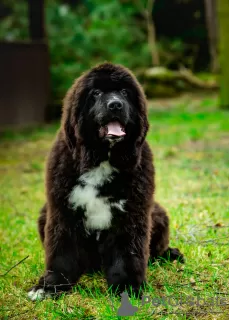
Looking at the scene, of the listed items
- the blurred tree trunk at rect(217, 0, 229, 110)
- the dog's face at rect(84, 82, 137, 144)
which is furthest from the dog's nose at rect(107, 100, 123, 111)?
the blurred tree trunk at rect(217, 0, 229, 110)

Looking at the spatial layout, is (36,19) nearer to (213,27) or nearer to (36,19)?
(36,19)

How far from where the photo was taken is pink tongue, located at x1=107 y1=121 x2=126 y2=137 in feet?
11.7

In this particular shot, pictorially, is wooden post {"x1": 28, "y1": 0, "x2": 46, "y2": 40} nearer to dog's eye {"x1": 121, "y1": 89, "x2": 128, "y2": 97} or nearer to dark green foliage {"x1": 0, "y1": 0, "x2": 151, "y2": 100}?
dark green foliage {"x1": 0, "y1": 0, "x2": 151, "y2": 100}

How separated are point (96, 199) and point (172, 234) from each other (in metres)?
1.50

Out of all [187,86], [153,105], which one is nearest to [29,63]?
[153,105]

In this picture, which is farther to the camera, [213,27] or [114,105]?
[213,27]

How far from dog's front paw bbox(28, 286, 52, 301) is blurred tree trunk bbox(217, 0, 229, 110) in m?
11.6

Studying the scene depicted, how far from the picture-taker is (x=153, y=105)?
664 inches

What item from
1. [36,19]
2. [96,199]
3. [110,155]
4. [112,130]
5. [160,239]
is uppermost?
[36,19]

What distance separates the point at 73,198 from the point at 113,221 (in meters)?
0.30

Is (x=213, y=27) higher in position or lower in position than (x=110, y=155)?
higher

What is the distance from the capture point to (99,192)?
12.1 ft

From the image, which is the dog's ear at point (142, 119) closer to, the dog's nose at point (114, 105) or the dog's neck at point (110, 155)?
the dog's neck at point (110, 155)

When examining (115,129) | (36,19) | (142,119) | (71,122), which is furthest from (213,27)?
(115,129)
